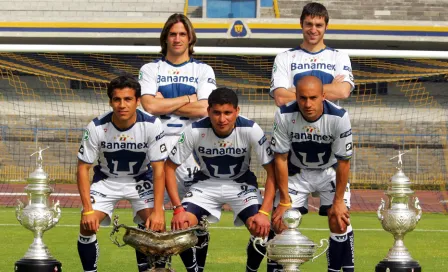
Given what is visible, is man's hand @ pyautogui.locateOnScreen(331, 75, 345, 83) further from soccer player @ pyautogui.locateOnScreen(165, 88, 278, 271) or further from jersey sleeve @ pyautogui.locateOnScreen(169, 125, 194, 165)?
jersey sleeve @ pyautogui.locateOnScreen(169, 125, 194, 165)

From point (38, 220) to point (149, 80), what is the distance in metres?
1.39

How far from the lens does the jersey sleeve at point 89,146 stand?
6516 mm

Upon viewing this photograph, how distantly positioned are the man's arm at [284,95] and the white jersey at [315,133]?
220mm

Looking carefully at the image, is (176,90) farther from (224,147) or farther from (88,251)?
(88,251)

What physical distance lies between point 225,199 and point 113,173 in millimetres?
832

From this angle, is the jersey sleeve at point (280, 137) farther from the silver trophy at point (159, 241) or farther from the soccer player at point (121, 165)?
the silver trophy at point (159, 241)

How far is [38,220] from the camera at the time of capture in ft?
20.9

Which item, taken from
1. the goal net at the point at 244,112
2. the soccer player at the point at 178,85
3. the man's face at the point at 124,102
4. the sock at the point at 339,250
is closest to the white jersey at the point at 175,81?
the soccer player at the point at 178,85

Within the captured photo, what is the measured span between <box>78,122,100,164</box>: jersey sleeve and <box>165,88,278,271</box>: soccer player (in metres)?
0.53

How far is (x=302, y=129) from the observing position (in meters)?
6.37

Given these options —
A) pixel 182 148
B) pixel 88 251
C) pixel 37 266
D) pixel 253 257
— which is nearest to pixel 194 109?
pixel 182 148

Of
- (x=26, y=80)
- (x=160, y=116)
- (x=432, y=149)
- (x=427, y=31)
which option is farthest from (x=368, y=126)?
(x=160, y=116)

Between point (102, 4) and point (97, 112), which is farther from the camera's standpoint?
point (102, 4)

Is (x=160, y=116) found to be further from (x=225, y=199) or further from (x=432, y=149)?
(x=432, y=149)
